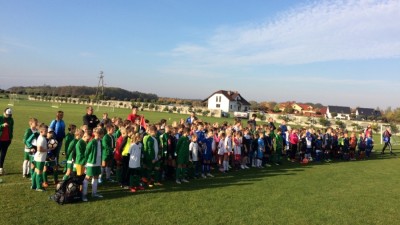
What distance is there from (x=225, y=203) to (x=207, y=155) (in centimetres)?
383

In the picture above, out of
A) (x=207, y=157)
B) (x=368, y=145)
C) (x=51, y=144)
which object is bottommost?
(x=368, y=145)

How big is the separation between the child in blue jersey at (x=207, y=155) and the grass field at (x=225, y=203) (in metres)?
0.58

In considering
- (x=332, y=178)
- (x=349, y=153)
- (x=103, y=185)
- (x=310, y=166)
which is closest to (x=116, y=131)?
(x=103, y=185)

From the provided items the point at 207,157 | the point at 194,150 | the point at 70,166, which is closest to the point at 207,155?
the point at 207,157

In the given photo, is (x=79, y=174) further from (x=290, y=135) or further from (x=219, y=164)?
(x=290, y=135)

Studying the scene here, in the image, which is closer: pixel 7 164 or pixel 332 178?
pixel 7 164

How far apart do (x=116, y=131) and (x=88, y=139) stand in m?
2.71

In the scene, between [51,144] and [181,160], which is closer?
[51,144]

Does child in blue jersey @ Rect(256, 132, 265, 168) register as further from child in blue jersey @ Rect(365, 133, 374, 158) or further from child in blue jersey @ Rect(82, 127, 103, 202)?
child in blue jersey @ Rect(365, 133, 374, 158)

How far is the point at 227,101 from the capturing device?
296ft

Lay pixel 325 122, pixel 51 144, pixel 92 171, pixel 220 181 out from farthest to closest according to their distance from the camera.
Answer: pixel 325 122, pixel 220 181, pixel 51 144, pixel 92 171

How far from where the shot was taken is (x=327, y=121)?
158 ft

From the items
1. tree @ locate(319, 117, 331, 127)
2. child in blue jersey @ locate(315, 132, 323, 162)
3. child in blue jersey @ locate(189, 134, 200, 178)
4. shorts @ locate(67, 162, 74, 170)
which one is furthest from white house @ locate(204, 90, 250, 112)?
Answer: shorts @ locate(67, 162, 74, 170)

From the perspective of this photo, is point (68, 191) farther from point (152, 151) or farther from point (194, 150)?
point (194, 150)
